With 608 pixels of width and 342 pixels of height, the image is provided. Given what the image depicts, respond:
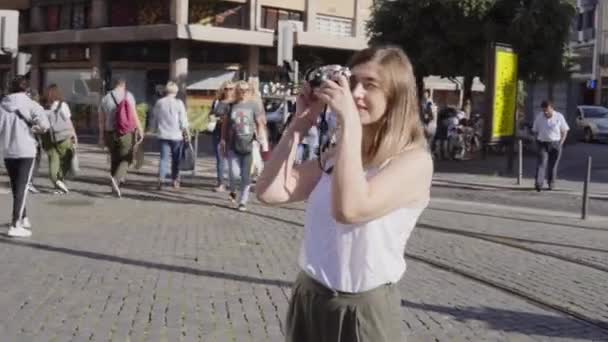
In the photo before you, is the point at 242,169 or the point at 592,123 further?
the point at 592,123

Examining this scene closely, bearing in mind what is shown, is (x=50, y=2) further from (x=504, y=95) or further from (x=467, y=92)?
(x=504, y=95)

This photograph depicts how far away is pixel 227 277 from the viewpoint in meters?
7.19

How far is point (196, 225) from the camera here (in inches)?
402

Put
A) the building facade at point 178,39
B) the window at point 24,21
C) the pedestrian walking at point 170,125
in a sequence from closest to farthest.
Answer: the pedestrian walking at point 170,125 < the building facade at point 178,39 < the window at point 24,21

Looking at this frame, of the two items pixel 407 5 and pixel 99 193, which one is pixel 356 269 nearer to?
pixel 99 193

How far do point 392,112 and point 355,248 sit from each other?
1.44 feet

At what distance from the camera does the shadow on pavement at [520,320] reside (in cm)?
581

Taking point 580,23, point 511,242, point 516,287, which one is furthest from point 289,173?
point 580,23

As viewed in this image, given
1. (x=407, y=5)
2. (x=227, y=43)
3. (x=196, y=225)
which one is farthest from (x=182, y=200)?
(x=227, y=43)

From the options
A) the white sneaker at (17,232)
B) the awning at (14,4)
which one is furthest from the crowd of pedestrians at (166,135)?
the awning at (14,4)

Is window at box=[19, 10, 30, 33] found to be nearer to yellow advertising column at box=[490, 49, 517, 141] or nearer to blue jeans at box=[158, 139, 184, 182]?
yellow advertising column at box=[490, 49, 517, 141]

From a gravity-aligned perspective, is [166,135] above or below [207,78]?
below

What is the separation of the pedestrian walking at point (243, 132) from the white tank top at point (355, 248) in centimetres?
884

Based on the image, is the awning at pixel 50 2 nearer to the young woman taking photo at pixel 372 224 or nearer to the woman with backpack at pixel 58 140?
the woman with backpack at pixel 58 140
